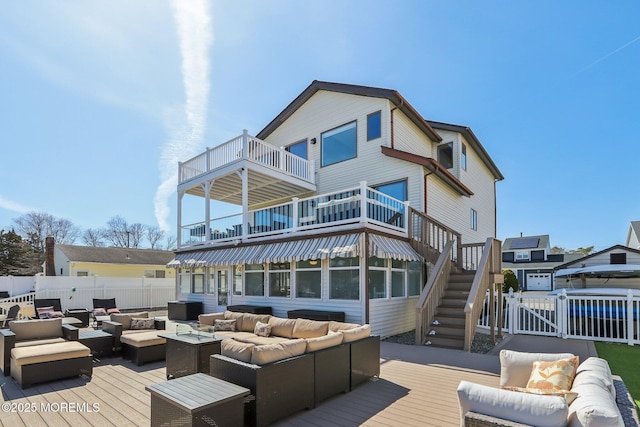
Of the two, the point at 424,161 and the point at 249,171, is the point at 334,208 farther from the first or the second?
the point at 249,171

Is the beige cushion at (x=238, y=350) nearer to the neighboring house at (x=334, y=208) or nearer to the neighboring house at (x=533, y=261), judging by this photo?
the neighboring house at (x=334, y=208)

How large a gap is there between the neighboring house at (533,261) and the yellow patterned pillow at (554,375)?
3654cm

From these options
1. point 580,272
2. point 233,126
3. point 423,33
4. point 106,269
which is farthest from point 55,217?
point 580,272

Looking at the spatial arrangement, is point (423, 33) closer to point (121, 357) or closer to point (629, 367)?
point (629, 367)

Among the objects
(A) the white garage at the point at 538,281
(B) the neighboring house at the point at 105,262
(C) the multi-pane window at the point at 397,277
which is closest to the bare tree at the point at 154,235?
(B) the neighboring house at the point at 105,262

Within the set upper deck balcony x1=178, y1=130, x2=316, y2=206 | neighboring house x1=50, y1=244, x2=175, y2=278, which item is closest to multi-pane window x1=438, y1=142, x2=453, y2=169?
upper deck balcony x1=178, y1=130, x2=316, y2=206

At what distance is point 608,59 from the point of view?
13.3 meters

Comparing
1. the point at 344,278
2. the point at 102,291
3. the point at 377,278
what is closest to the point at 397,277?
the point at 377,278

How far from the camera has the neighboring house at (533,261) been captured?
116 ft

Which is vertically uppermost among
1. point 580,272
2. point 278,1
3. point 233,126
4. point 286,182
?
point 278,1

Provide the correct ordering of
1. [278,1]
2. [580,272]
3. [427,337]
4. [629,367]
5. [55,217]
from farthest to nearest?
[55,217] → [580,272] → [278,1] → [427,337] → [629,367]

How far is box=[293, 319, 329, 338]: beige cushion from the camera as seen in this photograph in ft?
22.6

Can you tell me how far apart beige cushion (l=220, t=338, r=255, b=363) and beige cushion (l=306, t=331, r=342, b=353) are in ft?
2.88

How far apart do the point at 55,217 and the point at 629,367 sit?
5412 cm
